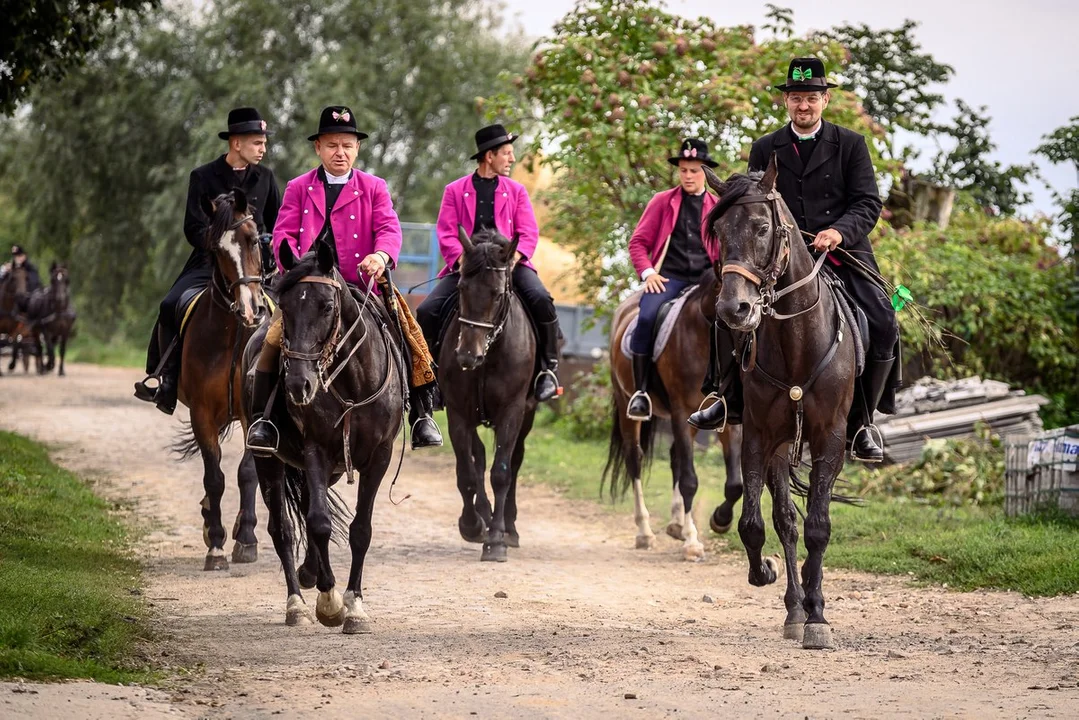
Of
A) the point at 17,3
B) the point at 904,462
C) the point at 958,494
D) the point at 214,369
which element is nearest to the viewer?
the point at 214,369

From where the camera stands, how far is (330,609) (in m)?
7.67

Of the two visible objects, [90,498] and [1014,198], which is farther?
[1014,198]

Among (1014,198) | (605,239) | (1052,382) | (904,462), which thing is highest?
(1014,198)

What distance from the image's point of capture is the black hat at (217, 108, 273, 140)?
34.8 feet

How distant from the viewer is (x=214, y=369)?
34.0 ft

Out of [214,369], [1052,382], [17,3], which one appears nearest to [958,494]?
[1052,382]

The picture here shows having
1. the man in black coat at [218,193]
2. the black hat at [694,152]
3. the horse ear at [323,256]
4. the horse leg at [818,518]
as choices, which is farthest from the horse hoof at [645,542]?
the horse ear at [323,256]

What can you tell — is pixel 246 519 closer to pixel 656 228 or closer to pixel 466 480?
pixel 466 480

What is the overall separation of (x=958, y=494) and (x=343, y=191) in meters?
7.44

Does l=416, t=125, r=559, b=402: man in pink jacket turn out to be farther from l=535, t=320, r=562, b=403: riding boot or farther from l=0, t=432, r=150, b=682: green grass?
l=0, t=432, r=150, b=682: green grass

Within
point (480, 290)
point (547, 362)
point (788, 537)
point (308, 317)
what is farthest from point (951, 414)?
point (308, 317)

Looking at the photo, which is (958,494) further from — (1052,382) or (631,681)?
(631,681)

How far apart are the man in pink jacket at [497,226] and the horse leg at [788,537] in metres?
3.33

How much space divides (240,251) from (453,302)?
2.09 metres
